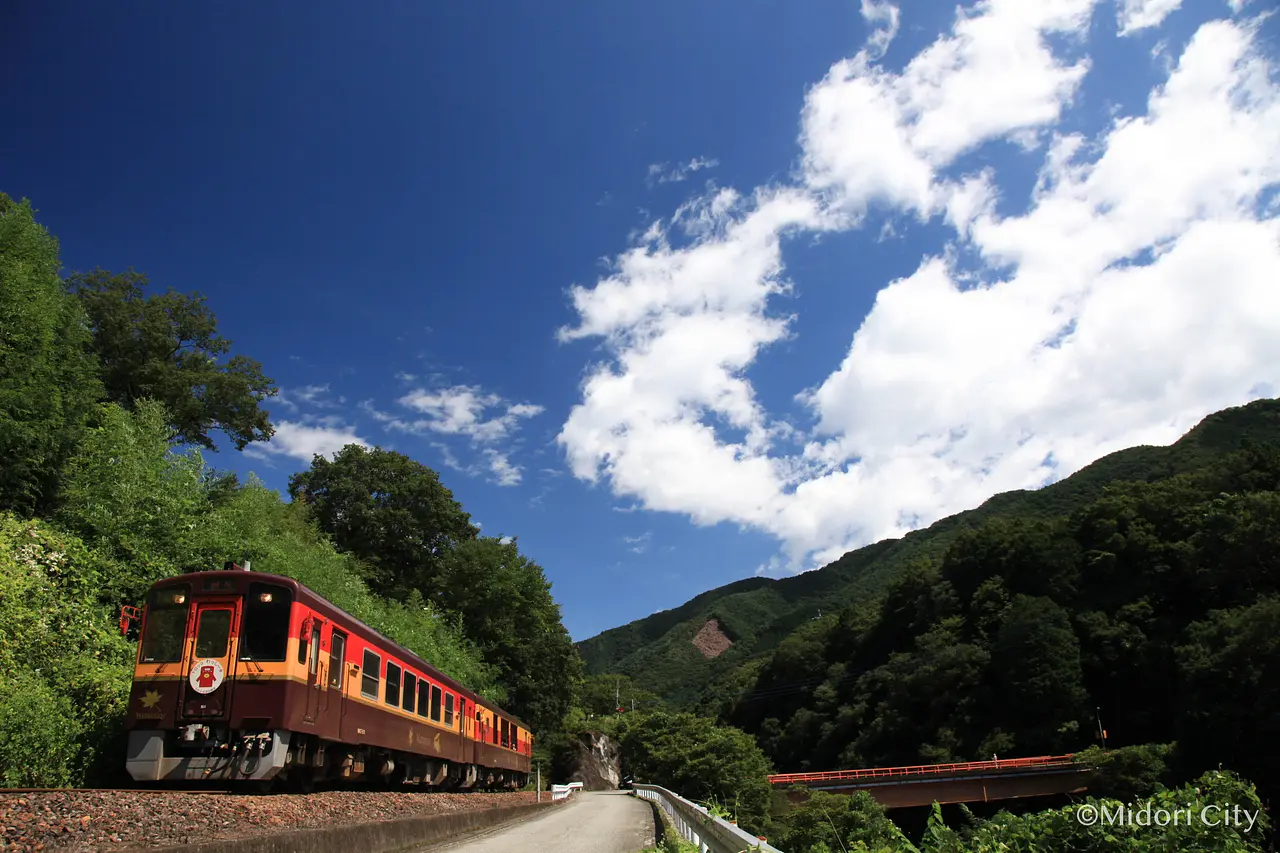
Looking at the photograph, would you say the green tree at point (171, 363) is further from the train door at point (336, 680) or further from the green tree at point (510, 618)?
the train door at point (336, 680)

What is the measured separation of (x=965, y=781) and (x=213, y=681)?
4353cm

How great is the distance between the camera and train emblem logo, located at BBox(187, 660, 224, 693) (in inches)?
392

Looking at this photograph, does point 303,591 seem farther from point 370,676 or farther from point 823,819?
point 823,819

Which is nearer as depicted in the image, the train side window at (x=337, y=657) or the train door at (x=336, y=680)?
the train door at (x=336, y=680)

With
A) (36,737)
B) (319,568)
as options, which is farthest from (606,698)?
(36,737)

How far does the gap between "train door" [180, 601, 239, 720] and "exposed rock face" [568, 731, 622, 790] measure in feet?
186

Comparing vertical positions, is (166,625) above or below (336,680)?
above

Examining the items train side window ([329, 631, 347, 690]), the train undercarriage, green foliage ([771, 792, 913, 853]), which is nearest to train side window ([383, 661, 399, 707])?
the train undercarriage

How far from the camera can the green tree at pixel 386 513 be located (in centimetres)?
4034

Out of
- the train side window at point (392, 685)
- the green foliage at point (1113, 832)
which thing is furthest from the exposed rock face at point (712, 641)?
the green foliage at point (1113, 832)

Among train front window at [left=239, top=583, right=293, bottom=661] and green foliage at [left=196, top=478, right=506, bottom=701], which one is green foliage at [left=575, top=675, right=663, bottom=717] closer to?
green foliage at [left=196, top=478, right=506, bottom=701]

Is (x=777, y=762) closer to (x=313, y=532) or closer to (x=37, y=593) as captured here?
(x=313, y=532)

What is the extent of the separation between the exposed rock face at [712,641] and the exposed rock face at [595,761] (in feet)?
258

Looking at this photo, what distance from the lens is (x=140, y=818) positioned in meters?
6.29
